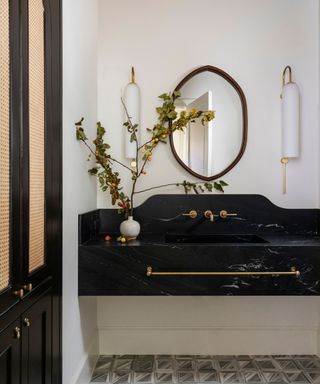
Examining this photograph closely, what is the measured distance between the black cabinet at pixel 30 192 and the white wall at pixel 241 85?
0.90m

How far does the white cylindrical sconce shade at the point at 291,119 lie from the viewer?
2373 millimetres

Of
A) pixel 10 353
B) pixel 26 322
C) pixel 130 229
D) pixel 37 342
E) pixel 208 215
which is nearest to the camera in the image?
pixel 10 353

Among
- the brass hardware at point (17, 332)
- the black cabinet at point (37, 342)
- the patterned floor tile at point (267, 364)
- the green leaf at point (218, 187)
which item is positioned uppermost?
the green leaf at point (218, 187)

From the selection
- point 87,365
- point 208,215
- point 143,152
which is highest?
point 143,152

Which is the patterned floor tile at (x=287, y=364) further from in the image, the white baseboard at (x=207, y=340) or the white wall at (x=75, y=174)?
the white wall at (x=75, y=174)

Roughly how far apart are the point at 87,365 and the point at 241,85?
2039 mm

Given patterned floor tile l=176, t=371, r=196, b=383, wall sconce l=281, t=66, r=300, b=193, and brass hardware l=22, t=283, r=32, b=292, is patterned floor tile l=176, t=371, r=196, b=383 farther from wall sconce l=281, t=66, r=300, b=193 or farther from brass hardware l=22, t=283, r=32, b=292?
wall sconce l=281, t=66, r=300, b=193

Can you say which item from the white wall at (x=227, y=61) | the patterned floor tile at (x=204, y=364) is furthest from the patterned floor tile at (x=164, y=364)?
the white wall at (x=227, y=61)

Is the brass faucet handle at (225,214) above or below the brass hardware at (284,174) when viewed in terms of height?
below

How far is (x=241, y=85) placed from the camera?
8.09ft

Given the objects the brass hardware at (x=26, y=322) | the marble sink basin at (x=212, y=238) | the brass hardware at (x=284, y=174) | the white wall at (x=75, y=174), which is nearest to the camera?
the brass hardware at (x=26, y=322)

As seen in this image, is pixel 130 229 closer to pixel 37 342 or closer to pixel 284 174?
→ pixel 37 342

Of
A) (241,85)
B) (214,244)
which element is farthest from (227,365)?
(241,85)

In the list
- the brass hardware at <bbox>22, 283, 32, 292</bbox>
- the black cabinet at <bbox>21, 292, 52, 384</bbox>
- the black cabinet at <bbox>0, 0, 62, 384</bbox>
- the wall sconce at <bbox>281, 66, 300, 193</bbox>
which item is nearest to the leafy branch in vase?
the wall sconce at <bbox>281, 66, 300, 193</bbox>
